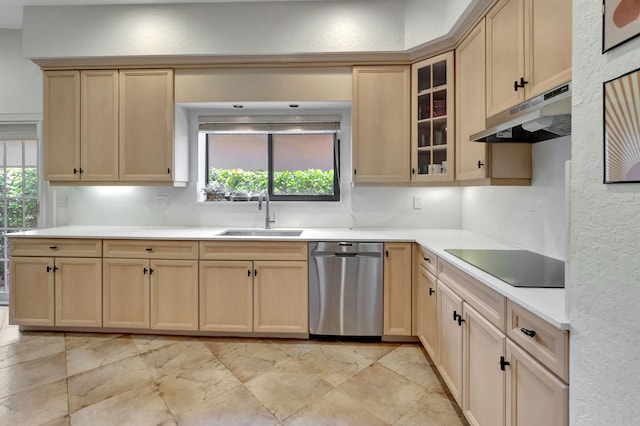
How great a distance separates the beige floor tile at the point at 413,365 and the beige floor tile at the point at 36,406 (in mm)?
2029

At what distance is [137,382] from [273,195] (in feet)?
6.49

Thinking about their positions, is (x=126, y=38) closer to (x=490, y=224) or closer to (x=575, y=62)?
(x=575, y=62)

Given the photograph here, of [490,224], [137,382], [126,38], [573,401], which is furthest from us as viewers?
[126,38]

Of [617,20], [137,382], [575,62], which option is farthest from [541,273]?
[137,382]

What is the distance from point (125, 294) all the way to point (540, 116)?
3111mm

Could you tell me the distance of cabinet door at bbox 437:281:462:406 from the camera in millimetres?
1772

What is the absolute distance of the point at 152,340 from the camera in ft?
9.01

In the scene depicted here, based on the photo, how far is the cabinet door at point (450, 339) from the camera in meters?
1.77

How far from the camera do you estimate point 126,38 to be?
9.52 feet

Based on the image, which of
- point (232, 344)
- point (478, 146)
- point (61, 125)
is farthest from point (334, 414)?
point (61, 125)

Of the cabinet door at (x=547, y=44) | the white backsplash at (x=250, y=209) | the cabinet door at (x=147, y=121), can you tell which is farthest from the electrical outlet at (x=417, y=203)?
the cabinet door at (x=147, y=121)

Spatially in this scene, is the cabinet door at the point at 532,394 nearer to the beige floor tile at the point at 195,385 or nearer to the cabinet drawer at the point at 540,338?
the cabinet drawer at the point at 540,338

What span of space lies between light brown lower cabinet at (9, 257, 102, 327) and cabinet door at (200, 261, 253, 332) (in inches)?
36.4

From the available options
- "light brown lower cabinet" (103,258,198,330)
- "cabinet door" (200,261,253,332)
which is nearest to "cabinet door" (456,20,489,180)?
"cabinet door" (200,261,253,332)
